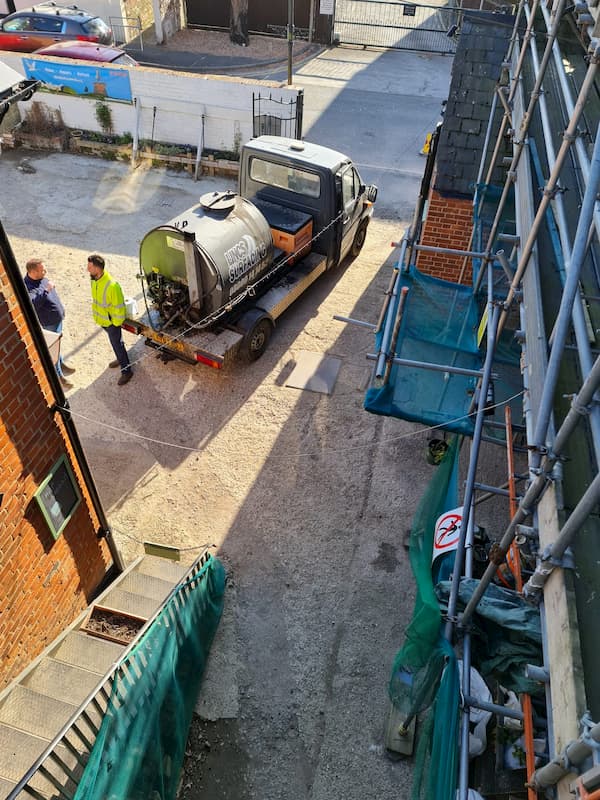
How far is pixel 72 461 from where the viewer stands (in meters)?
5.05

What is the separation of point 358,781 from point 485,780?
104 centimetres

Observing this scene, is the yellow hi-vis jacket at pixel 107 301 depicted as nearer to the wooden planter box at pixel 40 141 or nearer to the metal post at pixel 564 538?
the metal post at pixel 564 538

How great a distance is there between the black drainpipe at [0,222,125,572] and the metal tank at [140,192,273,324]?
11.0 ft

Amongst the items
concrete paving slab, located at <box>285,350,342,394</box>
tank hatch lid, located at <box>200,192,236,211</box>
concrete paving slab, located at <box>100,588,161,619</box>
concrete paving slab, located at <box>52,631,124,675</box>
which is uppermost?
tank hatch lid, located at <box>200,192,236,211</box>

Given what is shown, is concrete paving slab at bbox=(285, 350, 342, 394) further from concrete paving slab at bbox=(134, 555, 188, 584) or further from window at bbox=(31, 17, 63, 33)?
window at bbox=(31, 17, 63, 33)

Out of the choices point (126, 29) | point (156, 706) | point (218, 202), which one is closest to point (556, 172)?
point (156, 706)

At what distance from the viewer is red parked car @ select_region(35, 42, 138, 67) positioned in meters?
15.8

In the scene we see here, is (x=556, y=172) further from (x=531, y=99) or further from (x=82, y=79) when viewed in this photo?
(x=82, y=79)

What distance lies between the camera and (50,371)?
4590mm

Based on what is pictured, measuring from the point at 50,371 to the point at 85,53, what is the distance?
49.9ft

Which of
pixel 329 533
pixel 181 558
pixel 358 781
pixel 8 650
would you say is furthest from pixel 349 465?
pixel 8 650

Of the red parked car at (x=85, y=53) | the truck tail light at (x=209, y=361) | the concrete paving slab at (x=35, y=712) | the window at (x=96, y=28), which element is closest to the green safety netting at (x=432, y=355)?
the truck tail light at (x=209, y=361)

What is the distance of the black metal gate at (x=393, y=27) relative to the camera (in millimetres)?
22469

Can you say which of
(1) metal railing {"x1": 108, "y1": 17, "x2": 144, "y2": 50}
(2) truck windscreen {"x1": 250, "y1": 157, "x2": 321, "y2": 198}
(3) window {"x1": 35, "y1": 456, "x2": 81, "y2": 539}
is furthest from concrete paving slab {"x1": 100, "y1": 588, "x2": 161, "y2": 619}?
(1) metal railing {"x1": 108, "y1": 17, "x2": 144, "y2": 50}
